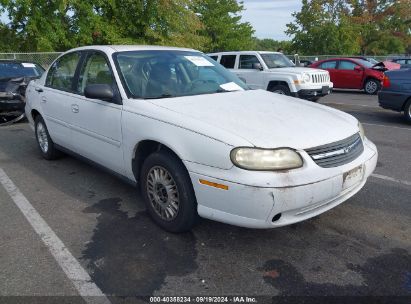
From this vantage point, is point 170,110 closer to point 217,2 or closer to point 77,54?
point 77,54

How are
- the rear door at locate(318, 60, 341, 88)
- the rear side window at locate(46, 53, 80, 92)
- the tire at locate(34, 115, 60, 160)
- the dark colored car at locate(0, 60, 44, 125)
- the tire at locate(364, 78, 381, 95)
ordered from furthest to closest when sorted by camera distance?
the rear door at locate(318, 60, 341, 88) → the tire at locate(364, 78, 381, 95) → the dark colored car at locate(0, 60, 44, 125) → the tire at locate(34, 115, 60, 160) → the rear side window at locate(46, 53, 80, 92)

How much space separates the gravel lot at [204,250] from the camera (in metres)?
2.65

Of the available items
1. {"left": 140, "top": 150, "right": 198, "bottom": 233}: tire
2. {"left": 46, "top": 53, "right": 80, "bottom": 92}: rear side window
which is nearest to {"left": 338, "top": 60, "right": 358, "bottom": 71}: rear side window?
{"left": 46, "top": 53, "right": 80, "bottom": 92}: rear side window

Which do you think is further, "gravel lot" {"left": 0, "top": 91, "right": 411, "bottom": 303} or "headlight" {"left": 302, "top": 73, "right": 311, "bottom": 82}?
"headlight" {"left": 302, "top": 73, "right": 311, "bottom": 82}

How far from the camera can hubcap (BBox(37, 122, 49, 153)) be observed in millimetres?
5492

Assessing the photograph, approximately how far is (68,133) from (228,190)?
8.84ft

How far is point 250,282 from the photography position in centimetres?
269

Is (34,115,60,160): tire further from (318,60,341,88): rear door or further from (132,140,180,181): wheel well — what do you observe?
(318,60,341,88): rear door

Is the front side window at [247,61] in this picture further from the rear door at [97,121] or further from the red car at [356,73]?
the rear door at [97,121]

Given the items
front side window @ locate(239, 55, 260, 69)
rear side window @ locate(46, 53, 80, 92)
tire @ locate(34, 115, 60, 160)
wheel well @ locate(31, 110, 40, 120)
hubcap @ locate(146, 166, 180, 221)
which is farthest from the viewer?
front side window @ locate(239, 55, 260, 69)

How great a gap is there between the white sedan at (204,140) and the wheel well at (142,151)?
0.01 m

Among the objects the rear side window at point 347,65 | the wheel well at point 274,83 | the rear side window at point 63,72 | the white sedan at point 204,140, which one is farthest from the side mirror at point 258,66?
the rear side window at point 63,72

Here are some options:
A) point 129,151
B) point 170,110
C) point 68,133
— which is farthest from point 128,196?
point 170,110


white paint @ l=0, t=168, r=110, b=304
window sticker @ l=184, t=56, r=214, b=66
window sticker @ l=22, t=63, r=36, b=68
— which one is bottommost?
white paint @ l=0, t=168, r=110, b=304
